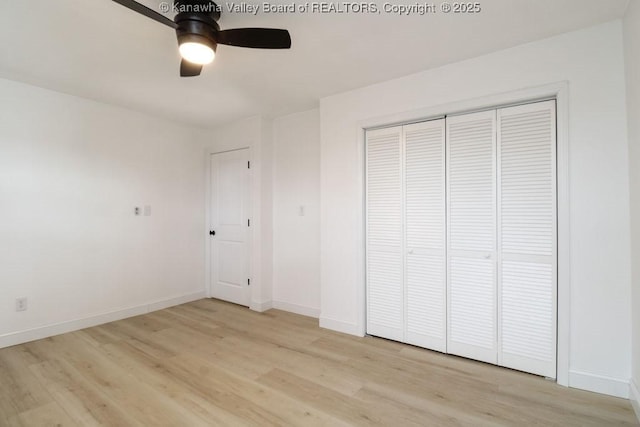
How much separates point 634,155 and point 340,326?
267 cm

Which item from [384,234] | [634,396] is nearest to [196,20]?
[384,234]

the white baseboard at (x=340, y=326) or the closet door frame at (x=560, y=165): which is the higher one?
the closet door frame at (x=560, y=165)

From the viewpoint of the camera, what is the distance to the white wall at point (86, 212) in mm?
2883

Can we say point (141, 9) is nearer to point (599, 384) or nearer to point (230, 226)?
point (230, 226)

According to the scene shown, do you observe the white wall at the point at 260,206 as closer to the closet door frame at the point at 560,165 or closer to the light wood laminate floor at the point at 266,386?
the light wood laminate floor at the point at 266,386

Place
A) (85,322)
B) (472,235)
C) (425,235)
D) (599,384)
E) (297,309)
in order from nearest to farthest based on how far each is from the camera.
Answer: (599,384)
(472,235)
(425,235)
(85,322)
(297,309)

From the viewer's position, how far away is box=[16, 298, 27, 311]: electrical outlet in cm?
290

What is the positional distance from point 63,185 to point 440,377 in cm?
400

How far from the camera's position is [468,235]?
2.56m

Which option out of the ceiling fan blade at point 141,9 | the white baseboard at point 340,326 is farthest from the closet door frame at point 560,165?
the ceiling fan blade at point 141,9

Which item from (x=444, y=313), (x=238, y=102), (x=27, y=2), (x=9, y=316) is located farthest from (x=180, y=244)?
(x=444, y=313)

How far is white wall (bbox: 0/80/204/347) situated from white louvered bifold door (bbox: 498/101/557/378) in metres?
3.86

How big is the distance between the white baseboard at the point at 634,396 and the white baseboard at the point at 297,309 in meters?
2.63

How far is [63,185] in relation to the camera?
125 inches
